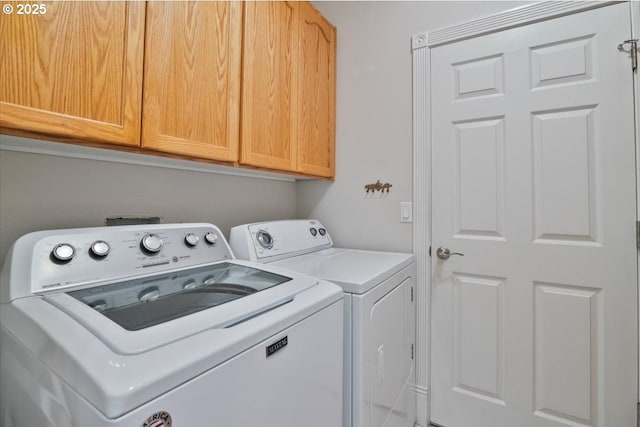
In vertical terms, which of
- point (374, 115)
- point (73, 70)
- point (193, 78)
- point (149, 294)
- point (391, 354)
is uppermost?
point (374, 115)

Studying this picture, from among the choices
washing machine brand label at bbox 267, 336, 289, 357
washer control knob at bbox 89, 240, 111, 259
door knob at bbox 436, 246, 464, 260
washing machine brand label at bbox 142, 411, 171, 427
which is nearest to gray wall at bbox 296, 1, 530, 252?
door knob at bbox 436, 246, 464, 260

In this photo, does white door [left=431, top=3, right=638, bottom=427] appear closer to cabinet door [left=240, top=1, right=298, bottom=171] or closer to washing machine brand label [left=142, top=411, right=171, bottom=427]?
cabinet door [left=240, top=1, right=298, bottom=171]

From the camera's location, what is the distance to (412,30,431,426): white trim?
1744 mm

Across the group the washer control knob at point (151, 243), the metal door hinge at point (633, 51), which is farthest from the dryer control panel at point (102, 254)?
the metal door hinge at point (633, 51)

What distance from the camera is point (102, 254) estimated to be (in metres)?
0.94

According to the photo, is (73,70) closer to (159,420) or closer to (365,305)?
(159,420)

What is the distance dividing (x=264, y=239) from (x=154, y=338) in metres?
0.94

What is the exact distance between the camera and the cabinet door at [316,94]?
5.70 feet

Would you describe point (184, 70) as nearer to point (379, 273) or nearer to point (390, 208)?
point (379, 273)

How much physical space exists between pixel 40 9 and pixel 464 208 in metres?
1.83

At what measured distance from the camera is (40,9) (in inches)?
31.1

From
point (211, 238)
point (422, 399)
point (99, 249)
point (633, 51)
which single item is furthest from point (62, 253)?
point (633, 51)

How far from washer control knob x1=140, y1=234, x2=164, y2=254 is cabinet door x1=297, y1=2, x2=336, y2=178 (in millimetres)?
844

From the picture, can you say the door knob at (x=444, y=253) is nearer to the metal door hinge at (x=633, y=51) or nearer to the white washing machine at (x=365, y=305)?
the white washing machine at (x=365, y=305)
